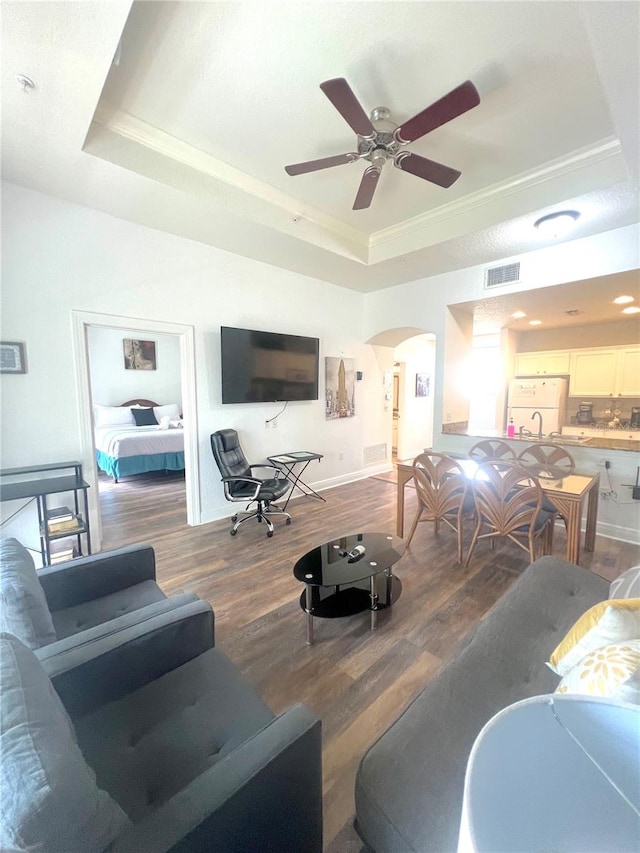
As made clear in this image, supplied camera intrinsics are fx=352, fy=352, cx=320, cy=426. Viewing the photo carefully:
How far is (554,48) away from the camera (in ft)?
6.06

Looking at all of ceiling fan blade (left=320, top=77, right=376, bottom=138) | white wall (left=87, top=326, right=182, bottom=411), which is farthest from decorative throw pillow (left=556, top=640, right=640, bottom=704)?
white wall (left=87, top=326, right=182, bottom=411)

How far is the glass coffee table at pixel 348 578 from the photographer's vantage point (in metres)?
2.09

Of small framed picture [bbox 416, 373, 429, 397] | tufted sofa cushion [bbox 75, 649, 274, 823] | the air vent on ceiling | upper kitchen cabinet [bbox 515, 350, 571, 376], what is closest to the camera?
tufted sofa cushion [bbox 75, 649, 274, 823]

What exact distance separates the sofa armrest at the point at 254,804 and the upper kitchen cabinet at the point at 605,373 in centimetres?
626

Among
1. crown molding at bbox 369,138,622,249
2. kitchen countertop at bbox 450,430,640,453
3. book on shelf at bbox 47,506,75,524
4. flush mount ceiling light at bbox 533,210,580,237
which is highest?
crown molding at bbox 369,138,622,249

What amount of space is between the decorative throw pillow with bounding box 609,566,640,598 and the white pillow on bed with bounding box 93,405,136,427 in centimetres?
711

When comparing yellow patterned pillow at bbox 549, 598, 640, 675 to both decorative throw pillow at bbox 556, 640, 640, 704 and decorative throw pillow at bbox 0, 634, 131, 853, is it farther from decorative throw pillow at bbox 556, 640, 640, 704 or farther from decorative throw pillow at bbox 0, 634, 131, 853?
decorative throw pillow at bbox 0, 634, 131, 853

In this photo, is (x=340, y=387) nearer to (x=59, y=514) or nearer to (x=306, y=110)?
(x=306, y=110)

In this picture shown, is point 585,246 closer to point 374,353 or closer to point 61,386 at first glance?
point 374,353

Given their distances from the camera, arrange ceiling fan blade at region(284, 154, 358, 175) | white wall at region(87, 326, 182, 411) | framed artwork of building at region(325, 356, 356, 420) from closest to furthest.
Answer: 1. ceiling fan blade at region(284, 154, 358, 175)
2. framed artwork of building at region(325, 356, 356, 420)
3. white wall at region(87, 326, 182, 411)

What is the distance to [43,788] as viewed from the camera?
575mm

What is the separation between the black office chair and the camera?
3.61 m

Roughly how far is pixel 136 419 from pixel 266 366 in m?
3.83

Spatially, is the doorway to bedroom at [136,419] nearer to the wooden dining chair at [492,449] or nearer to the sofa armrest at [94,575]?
the sofa armrest at [94,575]
